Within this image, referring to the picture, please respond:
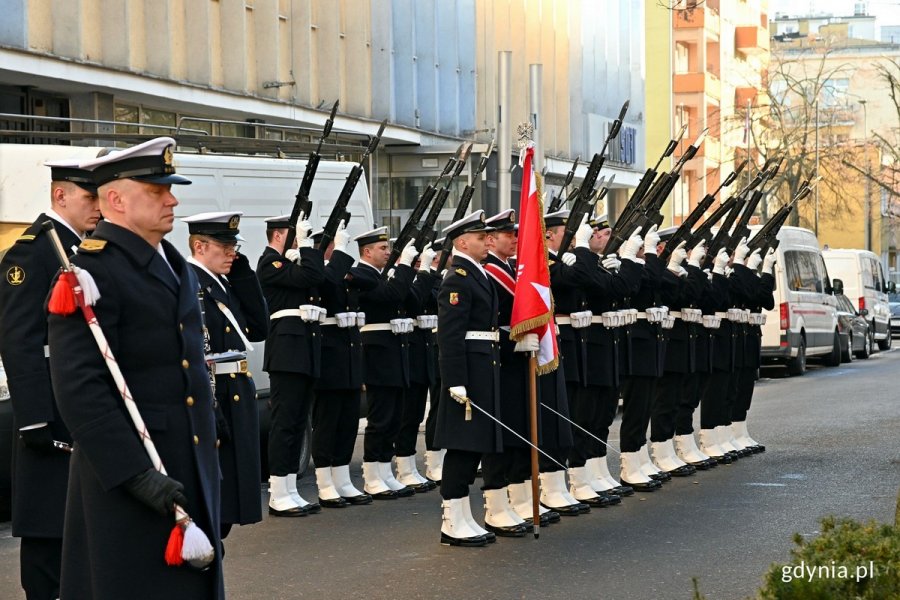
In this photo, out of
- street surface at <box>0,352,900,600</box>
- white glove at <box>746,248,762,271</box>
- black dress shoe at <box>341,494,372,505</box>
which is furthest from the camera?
white glove at <box>746,248,762,271</box>

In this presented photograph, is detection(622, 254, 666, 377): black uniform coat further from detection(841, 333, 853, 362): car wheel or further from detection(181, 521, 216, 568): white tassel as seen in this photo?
detection(841, 333, 853, 362): car wheel

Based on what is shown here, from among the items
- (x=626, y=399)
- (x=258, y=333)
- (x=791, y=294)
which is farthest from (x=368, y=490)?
(x=791, y=294)

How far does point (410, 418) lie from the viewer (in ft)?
41.3

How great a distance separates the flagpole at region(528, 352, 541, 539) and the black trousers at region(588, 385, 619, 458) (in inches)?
67.9

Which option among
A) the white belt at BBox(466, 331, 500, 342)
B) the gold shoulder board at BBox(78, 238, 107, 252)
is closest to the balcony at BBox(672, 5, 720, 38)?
the white belt at BBox(466, 331, 500, 342)

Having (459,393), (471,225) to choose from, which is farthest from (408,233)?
(459,393)

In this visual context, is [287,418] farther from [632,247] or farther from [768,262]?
[768,262]

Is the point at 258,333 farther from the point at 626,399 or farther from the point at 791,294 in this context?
the point at 791,294

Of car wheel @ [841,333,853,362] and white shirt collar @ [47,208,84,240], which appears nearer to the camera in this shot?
white shirt collar @ [47,208,84,240]

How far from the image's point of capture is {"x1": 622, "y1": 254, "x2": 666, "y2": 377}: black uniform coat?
12.3 meters

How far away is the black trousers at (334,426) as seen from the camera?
1134 cm

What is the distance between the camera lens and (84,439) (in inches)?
186

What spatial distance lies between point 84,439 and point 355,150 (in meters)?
10.8
